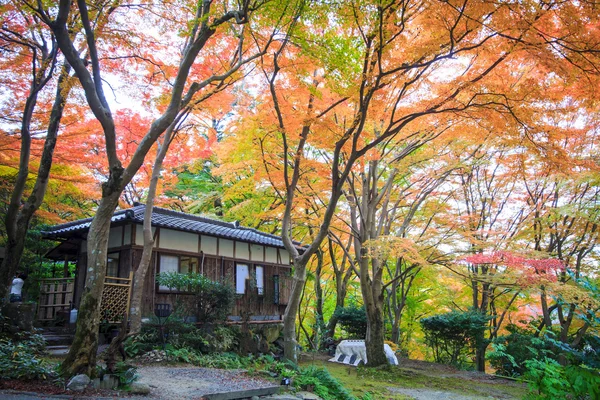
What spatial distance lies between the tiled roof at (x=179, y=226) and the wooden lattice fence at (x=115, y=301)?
6.12 feet

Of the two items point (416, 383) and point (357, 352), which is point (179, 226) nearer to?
point (357, 352)

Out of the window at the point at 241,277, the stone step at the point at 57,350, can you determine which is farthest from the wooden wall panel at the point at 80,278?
the window at the point at 241,277

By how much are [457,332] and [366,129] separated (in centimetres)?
860

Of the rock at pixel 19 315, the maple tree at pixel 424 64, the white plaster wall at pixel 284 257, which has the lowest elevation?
the rock at pixel 19 315

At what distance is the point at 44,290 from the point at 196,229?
5282 millimetres

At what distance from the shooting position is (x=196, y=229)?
12.3 metres

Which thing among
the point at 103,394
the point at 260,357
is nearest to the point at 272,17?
the point at 103,394

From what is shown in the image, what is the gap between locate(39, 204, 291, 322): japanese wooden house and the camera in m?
11.3

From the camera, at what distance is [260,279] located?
14789 mm

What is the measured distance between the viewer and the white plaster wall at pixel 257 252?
48.2ft

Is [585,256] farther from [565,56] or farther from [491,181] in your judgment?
[565,56]

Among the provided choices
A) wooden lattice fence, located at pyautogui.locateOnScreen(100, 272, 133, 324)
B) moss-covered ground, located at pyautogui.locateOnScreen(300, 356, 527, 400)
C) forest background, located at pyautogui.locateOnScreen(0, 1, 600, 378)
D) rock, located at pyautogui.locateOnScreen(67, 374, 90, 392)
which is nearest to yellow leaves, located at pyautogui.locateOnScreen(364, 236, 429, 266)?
forest background, located at pyautogui.locateOnScreen(0, 1, 600, 378)

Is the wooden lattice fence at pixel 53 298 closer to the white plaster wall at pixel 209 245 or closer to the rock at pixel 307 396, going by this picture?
the white plaster wall at pixel 209 245

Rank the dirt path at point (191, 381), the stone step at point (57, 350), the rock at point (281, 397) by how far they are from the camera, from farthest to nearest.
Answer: the stone step at point (57, 350)
the rock at point (281, 397)
the dirt path at point (191, 381)
